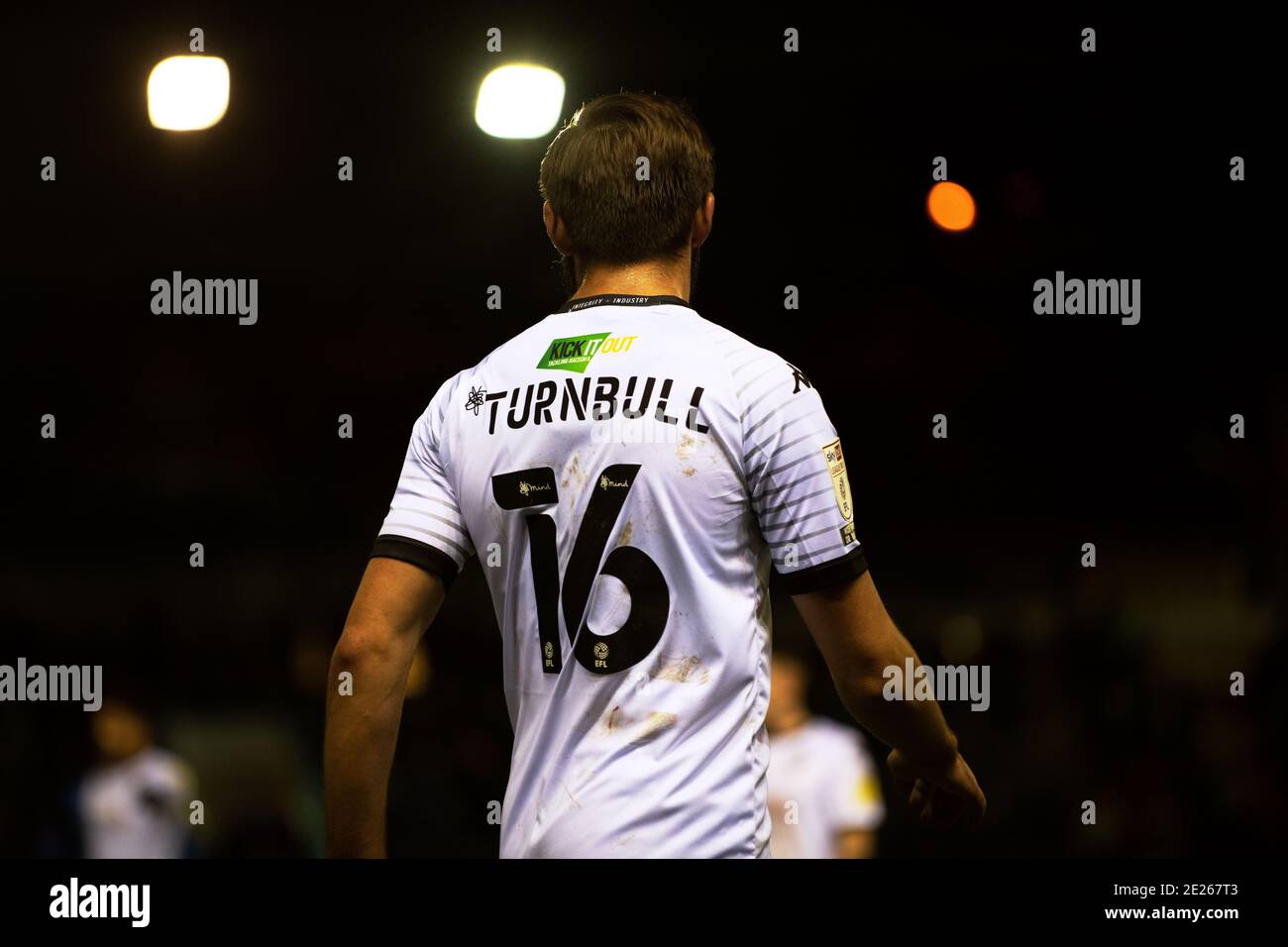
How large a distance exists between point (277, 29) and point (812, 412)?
414cm

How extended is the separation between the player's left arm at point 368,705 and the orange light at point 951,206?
4808 millimetres

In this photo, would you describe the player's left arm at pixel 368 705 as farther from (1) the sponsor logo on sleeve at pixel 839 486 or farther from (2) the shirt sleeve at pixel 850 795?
(2) the shirt sleeve at pixel 850 795

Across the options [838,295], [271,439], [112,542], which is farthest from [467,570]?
[838,295]

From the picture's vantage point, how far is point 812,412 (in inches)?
79.6

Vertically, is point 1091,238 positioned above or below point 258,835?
above

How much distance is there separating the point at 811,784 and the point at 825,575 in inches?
106

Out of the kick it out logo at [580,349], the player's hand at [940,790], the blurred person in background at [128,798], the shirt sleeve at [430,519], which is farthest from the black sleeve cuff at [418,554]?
the blurred person in background at [128,798]

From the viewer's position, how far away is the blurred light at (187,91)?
4805 mm

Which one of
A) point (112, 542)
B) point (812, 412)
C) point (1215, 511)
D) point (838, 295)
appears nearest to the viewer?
point (812, 412)

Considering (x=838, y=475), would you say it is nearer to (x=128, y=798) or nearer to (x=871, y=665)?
(x=871, y=665)
